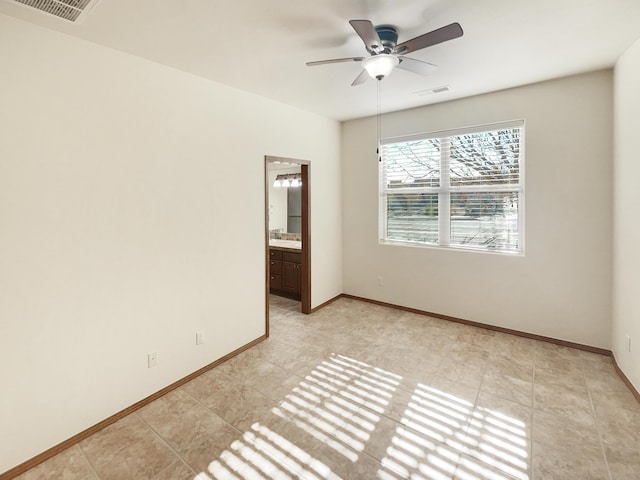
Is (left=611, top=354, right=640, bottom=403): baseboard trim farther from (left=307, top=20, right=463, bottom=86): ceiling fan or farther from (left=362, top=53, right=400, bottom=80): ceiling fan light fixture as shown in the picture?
(left=362, top=53, right=400, bottom=80): ceiling fan light fixture

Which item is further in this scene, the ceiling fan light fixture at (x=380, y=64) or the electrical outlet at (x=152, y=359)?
the electrical outlet at (x=152, y=359)

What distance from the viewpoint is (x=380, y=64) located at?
82.6 inches

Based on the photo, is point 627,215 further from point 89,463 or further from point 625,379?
point 89,463

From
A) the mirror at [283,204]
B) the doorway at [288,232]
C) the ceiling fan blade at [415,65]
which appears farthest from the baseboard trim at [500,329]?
the ceiling fan blade at [415,65]

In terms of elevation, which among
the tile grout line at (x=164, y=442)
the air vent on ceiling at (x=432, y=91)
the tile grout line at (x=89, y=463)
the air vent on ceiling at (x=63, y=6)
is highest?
the air vent on ceiling at (x=432, y=91)

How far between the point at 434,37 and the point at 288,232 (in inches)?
177

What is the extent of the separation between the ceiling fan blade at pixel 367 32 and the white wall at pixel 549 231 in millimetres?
2238

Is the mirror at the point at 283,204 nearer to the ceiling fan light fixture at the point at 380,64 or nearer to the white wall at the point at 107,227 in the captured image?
the white wall at the point at 107,227

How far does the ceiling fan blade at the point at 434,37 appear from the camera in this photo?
1762mm

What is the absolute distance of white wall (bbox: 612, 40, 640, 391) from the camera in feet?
7.91

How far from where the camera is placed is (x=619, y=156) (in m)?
2.78

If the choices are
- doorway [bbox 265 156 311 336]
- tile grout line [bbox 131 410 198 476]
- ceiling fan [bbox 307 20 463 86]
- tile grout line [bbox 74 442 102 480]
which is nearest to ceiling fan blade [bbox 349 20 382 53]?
ceiling fan [bbox 307 20 463 86]

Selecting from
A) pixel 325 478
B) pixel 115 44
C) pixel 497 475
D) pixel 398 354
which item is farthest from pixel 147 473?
pixel 115 44

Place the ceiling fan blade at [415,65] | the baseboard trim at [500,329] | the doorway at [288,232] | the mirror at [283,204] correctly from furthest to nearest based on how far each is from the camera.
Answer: the mirror at [283,204]
the doorway at [288,232]
the baseboard trim at [500,329]
the ceiling fan blade at [415,65]
